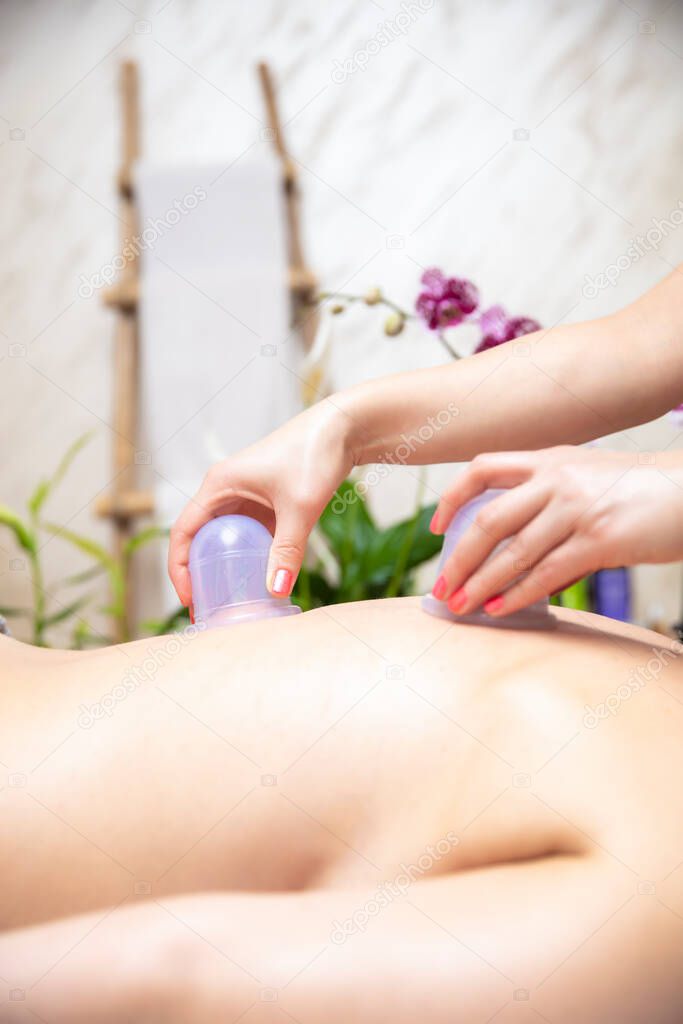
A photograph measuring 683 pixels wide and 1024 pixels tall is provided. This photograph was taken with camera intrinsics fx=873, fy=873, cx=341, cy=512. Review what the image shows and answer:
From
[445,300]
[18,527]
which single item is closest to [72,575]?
[18,527]

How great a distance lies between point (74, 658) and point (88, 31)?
6.79 ft

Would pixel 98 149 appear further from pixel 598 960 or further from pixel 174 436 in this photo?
pixel 598 960

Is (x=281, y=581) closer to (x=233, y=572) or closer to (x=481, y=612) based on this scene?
(x=233, y=572)

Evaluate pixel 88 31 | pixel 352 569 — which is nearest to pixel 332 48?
pixel 88 31

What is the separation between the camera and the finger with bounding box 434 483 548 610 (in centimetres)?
52

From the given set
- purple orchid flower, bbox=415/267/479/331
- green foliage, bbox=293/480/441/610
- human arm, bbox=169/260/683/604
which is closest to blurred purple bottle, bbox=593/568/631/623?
green foliage, bbox=293/480/441/610

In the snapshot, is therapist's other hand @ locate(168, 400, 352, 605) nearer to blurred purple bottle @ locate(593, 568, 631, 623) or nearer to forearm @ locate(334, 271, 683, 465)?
forearm @ locate(334, 271, 683, 465)

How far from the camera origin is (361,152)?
85.0 inches

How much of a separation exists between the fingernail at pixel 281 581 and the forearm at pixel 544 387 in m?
0.12

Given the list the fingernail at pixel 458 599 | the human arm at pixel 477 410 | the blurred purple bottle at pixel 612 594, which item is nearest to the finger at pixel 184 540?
the human arm at pixel 477 410

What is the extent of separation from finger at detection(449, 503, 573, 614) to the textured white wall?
1.56m

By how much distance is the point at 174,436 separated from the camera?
193 centimetres

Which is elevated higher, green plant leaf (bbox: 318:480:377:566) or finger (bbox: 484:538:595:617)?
finger (bbox: 484:538:595:617)

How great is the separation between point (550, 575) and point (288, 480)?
237 millimetres
